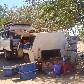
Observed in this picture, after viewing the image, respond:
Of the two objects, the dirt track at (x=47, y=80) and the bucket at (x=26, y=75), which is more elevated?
the bucket at (x=26, y=75)

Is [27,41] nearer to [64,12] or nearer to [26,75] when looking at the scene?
[26,75]

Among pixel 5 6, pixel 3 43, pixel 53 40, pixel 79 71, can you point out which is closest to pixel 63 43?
pixel 53 40

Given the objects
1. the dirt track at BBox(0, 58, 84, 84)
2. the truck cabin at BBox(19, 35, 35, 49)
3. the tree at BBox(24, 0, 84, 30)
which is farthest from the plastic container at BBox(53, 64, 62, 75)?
the truck cabin at BBox(19, 35, 35, 49)

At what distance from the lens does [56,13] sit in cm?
1388

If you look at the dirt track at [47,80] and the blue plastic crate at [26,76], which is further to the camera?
the blue plastic crate at [26,76]

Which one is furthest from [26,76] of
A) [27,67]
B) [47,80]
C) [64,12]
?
[64,12]

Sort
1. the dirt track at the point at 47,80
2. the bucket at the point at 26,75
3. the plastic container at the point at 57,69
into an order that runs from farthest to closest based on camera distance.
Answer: the plastic container at the point at 57,69, the bucket at the point at 26,75, the dirt track at the point at 47,80

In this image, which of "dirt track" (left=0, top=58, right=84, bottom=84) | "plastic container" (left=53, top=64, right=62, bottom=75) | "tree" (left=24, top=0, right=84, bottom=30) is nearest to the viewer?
"dirt track" (left=0, top=58, right=84, bottom=84)

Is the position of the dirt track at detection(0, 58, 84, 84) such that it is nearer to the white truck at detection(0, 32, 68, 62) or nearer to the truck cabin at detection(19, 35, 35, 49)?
the white truck at detection(0, 32, 68, 62)

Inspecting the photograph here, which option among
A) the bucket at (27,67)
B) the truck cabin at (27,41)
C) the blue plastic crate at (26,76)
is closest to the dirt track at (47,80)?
the blue plastic crate at (26,76)

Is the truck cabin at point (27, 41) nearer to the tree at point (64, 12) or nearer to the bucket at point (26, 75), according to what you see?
the tree at point (64, 12)

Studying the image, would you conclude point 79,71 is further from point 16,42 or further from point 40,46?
point 16,42

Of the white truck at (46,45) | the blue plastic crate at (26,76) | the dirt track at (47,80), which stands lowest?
the dirt track at (47,80)

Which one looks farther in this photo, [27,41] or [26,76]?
[27,41]
